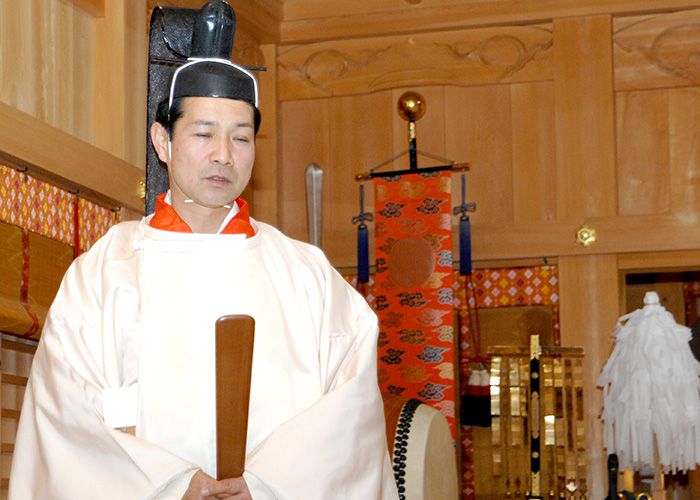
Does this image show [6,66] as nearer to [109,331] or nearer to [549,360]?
[109,331]

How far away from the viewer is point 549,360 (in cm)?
557

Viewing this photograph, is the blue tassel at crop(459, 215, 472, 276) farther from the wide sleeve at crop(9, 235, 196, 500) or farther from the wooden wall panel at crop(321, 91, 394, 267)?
the wide sleeve at crop(9, 235, 196, 500)

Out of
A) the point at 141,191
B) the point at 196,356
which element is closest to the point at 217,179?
the point at 196,356

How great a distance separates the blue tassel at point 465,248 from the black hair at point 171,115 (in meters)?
3.19

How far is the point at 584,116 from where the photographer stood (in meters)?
6.10

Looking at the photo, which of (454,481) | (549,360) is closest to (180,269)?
(454,481)

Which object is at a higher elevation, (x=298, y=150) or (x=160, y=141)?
(x=298, y=150)

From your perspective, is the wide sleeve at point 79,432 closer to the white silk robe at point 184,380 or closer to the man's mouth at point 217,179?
the white silk robe at point 184,380

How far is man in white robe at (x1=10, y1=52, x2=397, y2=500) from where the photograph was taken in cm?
235

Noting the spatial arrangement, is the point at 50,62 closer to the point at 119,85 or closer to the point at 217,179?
the point at 119,85

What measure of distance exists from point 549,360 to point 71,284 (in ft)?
10.9

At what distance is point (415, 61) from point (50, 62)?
2238 mm

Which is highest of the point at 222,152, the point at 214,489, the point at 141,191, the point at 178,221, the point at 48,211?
the point at 141,191

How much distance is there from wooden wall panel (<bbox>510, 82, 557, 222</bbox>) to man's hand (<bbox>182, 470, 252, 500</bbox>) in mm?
3999
